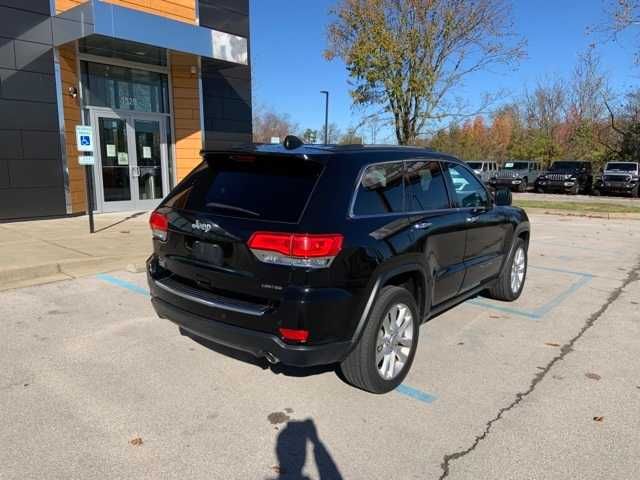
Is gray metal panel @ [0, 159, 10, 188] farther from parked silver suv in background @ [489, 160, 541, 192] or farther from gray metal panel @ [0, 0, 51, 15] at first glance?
parked silver suv in background @ [489, 160, 541, 192]

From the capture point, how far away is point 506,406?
3502 millimetres

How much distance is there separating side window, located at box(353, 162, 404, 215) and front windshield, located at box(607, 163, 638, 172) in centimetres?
2805

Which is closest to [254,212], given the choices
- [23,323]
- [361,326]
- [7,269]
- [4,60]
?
[361,326]

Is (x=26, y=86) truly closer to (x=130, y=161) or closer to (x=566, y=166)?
(x=130, y=161)

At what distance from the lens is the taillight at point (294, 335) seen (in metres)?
3.10

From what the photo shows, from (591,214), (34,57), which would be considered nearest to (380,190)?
(34,57)

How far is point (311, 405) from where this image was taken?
347 centimetres

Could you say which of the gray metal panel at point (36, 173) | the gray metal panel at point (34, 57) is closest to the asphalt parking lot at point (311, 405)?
the gray metal panel at point (36, 173)

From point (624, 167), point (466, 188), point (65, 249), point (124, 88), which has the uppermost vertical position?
point (124, 88)

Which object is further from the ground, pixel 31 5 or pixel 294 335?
pixel 31 5

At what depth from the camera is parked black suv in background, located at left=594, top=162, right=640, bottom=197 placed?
1030 inches

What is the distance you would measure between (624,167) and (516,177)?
5.41 m

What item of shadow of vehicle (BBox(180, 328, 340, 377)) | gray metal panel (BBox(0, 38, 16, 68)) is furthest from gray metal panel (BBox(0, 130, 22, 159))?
shadow of vehicle (BBox(180, 328, 340, 377))

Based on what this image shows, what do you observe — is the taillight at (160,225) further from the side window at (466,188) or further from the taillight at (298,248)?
the side window at (466,188)
